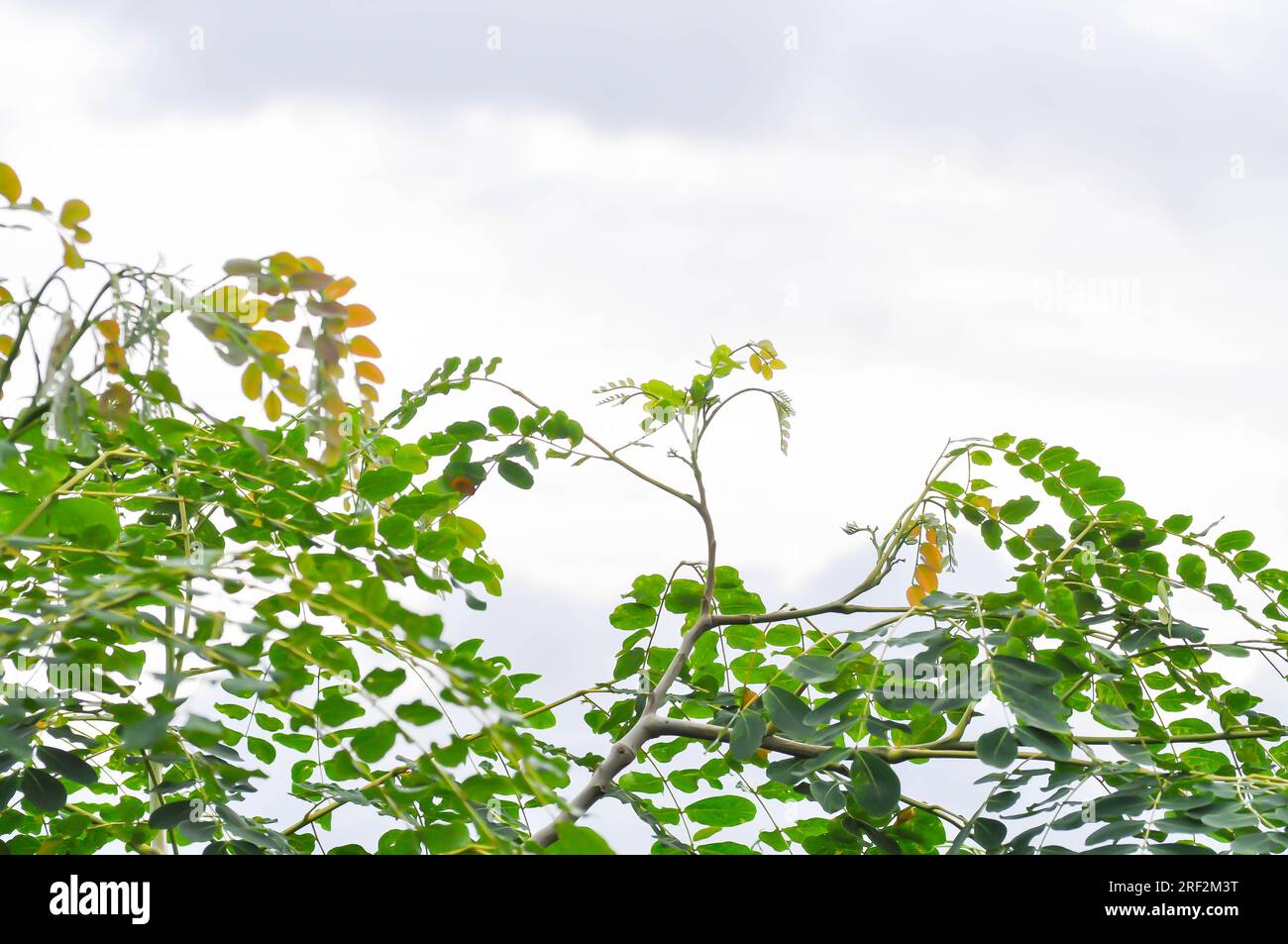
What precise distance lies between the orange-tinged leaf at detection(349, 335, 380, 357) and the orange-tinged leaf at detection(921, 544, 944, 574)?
1294 millimetres

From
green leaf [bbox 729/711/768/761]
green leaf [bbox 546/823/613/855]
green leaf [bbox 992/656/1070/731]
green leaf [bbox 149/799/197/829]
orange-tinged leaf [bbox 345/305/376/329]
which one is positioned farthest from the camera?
green leaf [bbox 729/711/768/761]

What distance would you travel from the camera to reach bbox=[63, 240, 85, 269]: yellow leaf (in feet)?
4.18

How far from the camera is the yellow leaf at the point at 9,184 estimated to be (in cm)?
133

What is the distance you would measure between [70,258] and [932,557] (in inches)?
66.7

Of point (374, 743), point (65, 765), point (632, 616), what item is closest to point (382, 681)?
point (374, 743)

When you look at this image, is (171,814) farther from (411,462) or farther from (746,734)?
(746,734)

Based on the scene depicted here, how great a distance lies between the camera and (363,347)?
4.91ft

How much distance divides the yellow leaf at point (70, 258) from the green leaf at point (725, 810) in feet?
4.74

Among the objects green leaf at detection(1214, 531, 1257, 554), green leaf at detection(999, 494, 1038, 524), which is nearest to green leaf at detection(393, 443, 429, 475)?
green leaf at detection(999, 494, 1038, 524)

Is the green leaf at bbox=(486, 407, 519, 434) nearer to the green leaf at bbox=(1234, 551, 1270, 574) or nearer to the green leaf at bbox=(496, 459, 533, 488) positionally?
the green leaf at bbox=(496, 459, 533, 488)
